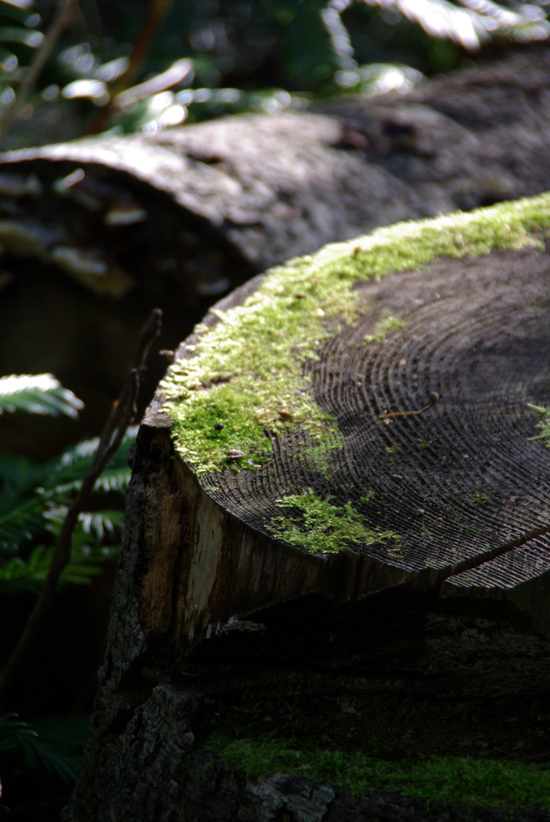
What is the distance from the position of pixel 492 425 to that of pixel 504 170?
1998mm

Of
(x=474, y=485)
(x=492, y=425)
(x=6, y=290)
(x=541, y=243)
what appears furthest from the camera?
(x=6, y=290)

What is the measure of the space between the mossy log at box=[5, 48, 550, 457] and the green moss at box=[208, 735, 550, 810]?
1456 mm

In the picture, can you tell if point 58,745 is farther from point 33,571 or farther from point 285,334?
point 285,334

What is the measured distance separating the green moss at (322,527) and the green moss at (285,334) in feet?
0.43

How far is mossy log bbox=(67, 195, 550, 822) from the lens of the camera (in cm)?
75

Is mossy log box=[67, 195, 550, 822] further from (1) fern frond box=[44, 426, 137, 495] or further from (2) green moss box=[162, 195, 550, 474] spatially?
(1) fern frond box=[44, 426, 137, 495]

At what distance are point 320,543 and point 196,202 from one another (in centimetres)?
152

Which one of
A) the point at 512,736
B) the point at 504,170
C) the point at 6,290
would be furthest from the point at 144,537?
the point at 504,170

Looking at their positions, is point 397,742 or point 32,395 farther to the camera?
point 32,395

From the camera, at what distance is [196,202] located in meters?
1.94

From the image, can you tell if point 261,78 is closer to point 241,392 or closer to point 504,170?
point 504,170

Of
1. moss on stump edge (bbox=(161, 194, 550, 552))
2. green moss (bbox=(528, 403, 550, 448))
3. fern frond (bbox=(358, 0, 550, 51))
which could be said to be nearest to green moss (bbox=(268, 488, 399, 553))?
moss on stump edge (bbox=(161, 194, 550, 552))

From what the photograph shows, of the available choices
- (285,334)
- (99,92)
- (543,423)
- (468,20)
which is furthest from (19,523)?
(468,20)

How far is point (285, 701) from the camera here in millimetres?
916
